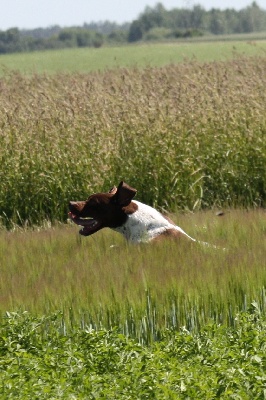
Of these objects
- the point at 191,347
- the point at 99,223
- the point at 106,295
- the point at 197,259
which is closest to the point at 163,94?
the point at 99,223

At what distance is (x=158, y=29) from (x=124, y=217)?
115 meters

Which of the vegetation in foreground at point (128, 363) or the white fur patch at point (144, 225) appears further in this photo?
the white fur patch at point (144, 225)

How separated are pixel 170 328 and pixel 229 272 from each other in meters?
0.75

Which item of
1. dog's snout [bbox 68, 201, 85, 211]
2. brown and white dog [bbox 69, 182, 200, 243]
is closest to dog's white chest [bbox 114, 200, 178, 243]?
brown and white dog [bbox 69, 182, 200, 243]

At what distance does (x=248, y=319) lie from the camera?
572 centimetres

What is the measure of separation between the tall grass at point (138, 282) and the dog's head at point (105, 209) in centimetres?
15

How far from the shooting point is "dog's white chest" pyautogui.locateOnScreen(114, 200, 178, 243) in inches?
300

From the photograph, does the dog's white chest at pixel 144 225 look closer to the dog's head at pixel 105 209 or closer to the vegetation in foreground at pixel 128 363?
the dog's head at pixel 105 209

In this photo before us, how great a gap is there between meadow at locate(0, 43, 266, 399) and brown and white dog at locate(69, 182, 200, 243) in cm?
18

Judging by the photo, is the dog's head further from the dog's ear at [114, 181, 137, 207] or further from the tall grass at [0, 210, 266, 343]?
the tall grass at [0, 210, 266, 343]

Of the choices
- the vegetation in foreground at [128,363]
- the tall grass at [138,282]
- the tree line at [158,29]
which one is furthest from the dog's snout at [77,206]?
the tree line at [158,29]

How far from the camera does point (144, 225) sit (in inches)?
302

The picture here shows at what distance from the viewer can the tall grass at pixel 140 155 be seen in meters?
10.1

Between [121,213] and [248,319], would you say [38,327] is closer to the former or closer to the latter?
[248,319]
